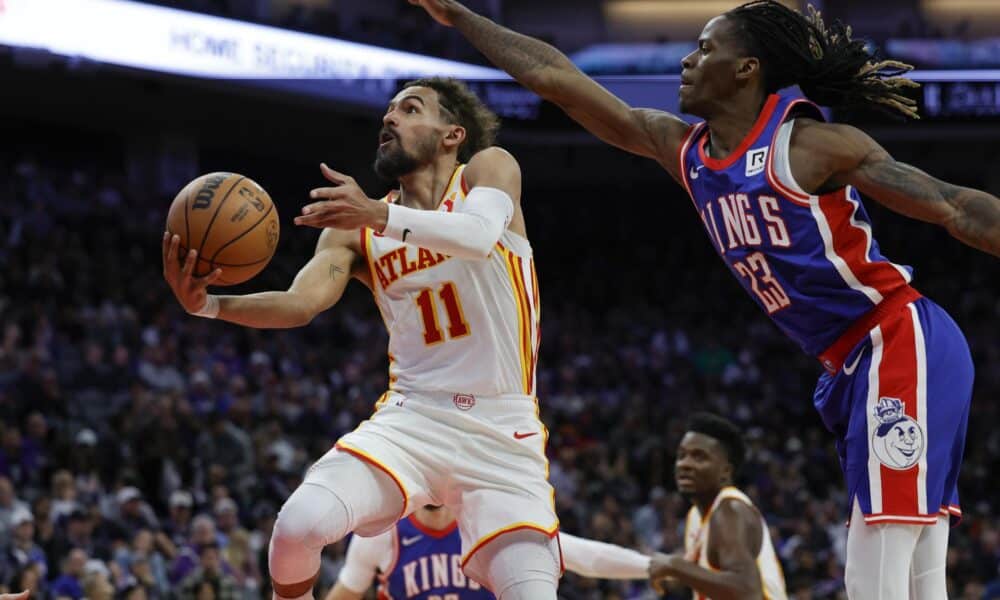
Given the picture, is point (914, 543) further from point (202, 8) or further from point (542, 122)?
point (542, 122)

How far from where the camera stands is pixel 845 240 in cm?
405

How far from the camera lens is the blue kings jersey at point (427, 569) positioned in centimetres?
631

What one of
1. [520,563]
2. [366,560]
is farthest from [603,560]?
[520,563]

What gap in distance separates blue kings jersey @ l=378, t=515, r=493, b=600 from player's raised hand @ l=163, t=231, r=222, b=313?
2312 mm

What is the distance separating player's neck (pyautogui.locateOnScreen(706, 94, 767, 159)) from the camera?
432 cm

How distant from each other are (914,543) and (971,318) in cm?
1922

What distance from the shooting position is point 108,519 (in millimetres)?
10305

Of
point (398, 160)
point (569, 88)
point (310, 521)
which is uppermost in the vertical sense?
point (569, 88)

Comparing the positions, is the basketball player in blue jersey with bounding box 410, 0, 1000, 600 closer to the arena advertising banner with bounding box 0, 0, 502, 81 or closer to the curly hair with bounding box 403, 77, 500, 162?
the curly hair with bounding box 403, 77, 500, 162

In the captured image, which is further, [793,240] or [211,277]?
[211,277]

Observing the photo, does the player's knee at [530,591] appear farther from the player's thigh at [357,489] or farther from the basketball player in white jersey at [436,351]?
the player's thigh at [357,489]

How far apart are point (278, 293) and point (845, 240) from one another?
198cm

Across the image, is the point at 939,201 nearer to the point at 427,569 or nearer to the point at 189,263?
the point at 189,263

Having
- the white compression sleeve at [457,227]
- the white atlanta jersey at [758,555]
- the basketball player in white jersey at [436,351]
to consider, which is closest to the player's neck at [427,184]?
the basketball player in white jersey at [436,351]
